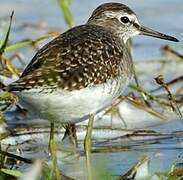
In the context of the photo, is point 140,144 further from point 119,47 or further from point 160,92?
point 160,92

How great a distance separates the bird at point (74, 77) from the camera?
167 inches

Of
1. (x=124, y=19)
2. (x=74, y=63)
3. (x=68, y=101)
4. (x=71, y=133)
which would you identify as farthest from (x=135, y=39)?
(x=68, y=101)

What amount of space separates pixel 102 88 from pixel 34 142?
117 centimetres

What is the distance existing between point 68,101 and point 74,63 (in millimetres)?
226

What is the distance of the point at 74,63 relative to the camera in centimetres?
444

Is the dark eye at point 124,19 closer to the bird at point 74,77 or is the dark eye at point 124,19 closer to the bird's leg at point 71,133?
the bird at point 74,77

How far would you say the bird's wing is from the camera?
4273mm

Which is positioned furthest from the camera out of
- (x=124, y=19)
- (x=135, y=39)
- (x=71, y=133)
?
(x=135, y=39)

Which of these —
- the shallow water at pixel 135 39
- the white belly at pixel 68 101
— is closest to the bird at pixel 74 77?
the white belly at pixel 68 101

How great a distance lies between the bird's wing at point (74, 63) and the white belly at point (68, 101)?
38 millimetres

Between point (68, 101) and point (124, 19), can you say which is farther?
point (124, 19)

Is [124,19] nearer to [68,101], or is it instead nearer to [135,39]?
[68,101]

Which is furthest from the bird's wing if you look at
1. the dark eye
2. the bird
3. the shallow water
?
the dark eye

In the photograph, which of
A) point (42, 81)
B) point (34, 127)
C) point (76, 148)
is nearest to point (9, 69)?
point (34, 127)
